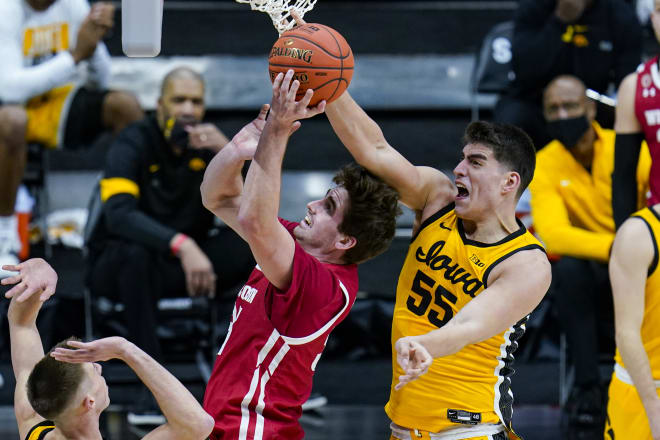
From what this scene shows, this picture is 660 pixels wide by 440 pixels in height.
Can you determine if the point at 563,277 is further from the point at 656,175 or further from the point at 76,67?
the point at 76,67

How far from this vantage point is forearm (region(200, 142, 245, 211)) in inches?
128

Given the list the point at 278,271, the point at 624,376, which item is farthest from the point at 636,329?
the point at 278,271

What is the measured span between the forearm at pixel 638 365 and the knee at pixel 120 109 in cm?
342

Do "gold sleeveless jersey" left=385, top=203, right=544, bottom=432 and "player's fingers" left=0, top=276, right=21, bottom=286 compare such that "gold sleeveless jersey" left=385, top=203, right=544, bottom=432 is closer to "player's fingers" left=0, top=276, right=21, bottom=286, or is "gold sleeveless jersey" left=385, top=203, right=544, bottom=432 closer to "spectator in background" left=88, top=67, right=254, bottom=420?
"player's fingers" left=0, top=276, right=21, bottom=286

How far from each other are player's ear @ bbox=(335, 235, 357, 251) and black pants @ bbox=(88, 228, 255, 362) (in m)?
2.07

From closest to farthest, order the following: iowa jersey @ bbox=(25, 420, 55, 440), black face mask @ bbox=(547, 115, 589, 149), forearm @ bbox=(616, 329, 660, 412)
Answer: iowa jersey @ bbox=(25, 420, 55, 440) → forearm @ bbox=(616, 329, 660, 412) → black face mask @ bbox=(547, 115, 589, 149)

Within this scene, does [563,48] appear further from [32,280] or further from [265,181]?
[32,280]

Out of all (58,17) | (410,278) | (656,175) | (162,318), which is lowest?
(162,318)

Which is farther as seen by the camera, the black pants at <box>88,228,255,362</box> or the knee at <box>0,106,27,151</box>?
the knee at <box>0,106,27,151</box>

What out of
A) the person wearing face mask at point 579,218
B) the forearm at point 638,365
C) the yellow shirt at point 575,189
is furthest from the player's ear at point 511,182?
the yellow shirt at point 575,189

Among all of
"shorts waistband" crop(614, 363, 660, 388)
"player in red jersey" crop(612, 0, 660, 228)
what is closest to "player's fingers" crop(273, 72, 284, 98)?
"shorts waistband" crop(614, 363, 660, 388)

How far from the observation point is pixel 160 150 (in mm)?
5676

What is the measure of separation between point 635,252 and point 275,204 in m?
1.63

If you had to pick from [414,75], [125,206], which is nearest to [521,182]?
[125,206]
